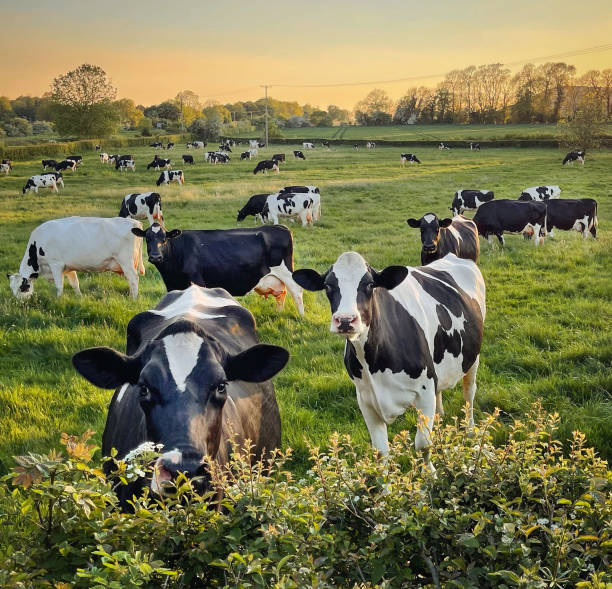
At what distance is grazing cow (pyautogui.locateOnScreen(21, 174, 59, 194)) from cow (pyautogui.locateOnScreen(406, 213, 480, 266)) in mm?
24957

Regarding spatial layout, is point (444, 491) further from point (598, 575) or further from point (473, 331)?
point (473, 331)

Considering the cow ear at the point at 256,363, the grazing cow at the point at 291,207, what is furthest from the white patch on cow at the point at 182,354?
the grazing cow at the point at 291,207

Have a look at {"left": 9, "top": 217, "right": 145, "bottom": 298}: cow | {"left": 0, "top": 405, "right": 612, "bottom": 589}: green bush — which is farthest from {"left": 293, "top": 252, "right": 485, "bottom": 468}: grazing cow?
{"left": 9, "top": 217, "right": 145, "bottom": 298}: cow

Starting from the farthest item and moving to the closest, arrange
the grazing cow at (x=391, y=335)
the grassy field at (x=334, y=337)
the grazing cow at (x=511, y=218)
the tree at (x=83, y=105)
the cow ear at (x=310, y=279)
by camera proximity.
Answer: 1. the tree at (x=83, y=105)
2. the grazing cow at (x=511, y=218)
3. the grassy field at (x=334, y=337)
4. the cow ear at (x=310, y=279)
5. the grazing cow at (x=391, y=335)

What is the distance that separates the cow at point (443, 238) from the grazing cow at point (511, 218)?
417 cm

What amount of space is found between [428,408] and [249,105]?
189m

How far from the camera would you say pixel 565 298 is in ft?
30.3

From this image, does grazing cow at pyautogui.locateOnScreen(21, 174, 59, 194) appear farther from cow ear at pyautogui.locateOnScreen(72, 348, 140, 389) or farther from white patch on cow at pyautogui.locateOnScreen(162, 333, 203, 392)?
white patch on cow at pyautogui.locateOnScreen(162, 333, 203, 392)

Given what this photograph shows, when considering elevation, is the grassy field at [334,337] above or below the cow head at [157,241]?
below

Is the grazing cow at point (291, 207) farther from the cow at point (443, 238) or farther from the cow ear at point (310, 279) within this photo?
the cow ear at point (310, 279)

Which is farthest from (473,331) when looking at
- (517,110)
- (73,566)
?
(517,110)

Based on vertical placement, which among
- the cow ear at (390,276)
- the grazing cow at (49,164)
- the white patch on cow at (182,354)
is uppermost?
the grazing cow at (49,164)

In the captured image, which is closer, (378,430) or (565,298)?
(378,430)

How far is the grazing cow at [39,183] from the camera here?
29.3 m
